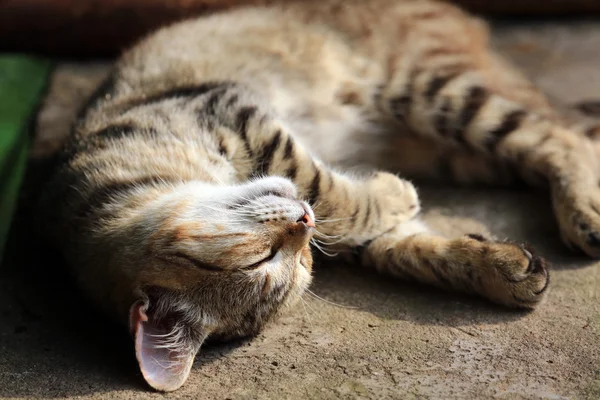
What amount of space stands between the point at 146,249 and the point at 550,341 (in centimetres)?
151

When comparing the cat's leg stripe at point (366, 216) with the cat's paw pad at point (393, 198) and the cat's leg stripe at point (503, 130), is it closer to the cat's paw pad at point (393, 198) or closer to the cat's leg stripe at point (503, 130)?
the cat's paw pad at point (393, 198)

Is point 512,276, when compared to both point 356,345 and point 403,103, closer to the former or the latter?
point 356,345

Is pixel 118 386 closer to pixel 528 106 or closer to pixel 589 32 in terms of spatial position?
pixel 528 106

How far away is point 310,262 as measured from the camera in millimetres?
2957

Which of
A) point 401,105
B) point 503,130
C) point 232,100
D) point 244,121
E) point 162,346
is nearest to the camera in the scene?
point 162,346

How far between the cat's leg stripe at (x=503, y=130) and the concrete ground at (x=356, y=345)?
0.44 meters

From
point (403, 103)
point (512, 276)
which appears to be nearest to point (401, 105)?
point (403, 103)

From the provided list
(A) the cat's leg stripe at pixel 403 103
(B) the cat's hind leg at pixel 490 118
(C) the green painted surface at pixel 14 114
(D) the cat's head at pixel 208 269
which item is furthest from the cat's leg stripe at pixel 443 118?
(C) the green painted surface at pixel 14 114

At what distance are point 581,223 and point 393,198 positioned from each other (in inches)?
32.4

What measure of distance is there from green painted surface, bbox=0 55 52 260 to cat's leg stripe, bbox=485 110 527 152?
245 cm

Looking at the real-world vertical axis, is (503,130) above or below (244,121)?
below

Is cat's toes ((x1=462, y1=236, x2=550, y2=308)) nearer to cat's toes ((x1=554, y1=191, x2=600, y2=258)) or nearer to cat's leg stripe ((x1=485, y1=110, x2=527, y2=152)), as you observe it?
cat's toes ((x1=554, y1=191, x2=600, y2=258))

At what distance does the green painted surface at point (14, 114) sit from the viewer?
3.97 meters

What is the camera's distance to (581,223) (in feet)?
10.6
